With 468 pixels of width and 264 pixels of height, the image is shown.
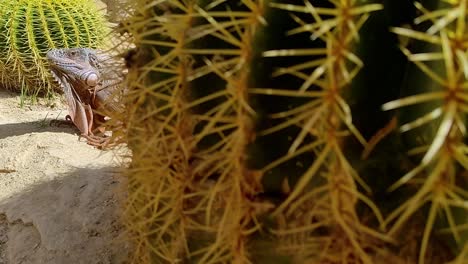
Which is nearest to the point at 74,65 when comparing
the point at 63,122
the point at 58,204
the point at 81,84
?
the point at 81,84

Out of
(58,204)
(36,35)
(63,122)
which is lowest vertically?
(63,122)

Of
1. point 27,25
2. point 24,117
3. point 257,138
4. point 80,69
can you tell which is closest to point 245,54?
point 257,138

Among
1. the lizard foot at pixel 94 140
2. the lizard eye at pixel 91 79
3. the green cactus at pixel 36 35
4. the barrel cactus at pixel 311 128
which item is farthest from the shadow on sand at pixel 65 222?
the green cactus at pixel 36 35

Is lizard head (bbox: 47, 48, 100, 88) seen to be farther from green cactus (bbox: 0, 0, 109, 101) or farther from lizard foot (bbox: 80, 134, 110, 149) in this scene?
lizard foot (bbox: 80, 134, 110, 149)

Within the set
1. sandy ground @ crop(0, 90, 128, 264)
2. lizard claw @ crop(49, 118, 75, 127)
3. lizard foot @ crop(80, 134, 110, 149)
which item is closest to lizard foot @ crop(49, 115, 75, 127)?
lizard claw @ crop(49, 118, 75, 127)

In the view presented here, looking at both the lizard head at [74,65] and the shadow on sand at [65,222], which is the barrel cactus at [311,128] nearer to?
the shadow on sand at [65,222]

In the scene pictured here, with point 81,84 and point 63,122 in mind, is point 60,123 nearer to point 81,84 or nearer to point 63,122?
point 63,122
